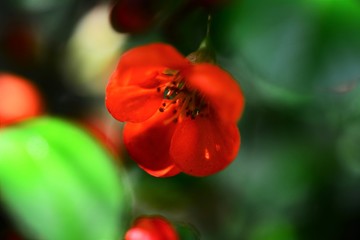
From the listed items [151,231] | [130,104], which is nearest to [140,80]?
[130,104]

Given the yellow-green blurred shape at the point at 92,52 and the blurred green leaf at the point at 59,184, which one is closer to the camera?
the blurred green leaf at the point at 59,184

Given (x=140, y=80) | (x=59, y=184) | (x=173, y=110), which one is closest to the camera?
(x=59, y=184)

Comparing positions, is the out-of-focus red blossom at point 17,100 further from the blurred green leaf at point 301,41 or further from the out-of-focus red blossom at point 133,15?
the blurred green leaf at point 301,41

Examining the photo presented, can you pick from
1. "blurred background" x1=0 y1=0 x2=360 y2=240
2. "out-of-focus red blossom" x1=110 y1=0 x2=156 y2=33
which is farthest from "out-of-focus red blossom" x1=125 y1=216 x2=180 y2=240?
"out-of-focus red blossom" x1=110 y1=0 x2=156 y2=33

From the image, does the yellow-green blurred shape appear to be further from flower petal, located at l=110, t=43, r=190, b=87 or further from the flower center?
flower petal, located at l=110, t=43, r=190, b=87

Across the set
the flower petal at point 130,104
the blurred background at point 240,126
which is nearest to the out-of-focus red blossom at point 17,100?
the blurred background at point 240,126

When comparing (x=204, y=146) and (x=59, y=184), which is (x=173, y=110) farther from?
(x=59, y=184)

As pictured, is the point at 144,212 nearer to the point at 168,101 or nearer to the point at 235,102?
the point at 168,101
